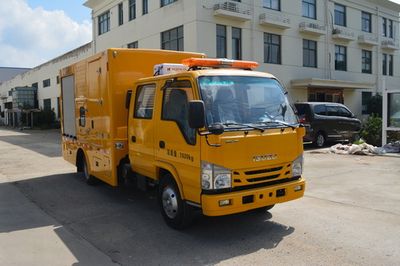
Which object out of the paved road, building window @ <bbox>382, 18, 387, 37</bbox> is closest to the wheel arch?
the paved road

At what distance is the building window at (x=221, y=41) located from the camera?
24.3 m

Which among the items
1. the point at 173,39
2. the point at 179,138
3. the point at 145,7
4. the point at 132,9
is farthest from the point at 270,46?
the point at 179,138

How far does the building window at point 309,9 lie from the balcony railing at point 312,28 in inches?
34.2

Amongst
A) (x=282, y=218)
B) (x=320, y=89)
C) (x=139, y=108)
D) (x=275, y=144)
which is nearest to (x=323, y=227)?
(x=282, y=218)

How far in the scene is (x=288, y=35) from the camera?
2833 cm

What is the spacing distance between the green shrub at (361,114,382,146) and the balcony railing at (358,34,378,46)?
18130 mm

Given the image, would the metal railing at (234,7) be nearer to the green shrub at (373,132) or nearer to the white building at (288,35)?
the white building at (288,35)

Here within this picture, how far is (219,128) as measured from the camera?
5.44m

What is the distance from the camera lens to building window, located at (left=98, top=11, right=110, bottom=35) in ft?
110

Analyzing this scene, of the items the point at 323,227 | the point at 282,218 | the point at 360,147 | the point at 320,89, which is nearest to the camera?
the point at 323,227

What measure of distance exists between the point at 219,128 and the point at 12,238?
11.4ft

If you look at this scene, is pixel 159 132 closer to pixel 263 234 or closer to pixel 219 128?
pixel 219 128

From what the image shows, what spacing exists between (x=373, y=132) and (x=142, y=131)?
13.4 metres

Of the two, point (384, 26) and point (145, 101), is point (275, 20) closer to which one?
point (384, 26)
